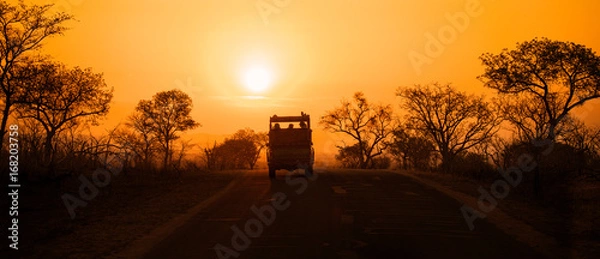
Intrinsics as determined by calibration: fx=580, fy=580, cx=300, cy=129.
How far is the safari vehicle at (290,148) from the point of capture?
29703 millimetres

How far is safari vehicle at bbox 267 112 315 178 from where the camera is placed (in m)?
29.7

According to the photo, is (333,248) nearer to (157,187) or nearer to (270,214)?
(270,214)

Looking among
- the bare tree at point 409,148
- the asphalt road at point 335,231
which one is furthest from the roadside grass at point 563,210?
the bare tree at point 409,148

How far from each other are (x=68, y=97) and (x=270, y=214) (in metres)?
27.7

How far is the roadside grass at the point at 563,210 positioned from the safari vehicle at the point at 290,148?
701 centimetres

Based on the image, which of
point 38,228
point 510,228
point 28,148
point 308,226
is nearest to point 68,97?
point 28,148

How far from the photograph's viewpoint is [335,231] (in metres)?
11.6

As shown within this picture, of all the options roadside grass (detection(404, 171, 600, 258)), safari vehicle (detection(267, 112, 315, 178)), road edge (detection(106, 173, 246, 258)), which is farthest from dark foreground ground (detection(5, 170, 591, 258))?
safari vehicle (detection(267, 112, 315, 178))

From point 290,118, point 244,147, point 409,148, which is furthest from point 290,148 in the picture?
point 244,147

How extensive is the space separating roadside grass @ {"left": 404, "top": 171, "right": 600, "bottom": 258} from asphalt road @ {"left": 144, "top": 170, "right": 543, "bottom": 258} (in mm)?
1156

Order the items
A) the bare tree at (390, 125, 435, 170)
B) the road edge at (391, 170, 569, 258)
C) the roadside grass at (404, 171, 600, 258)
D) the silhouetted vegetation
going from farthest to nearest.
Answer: the silhouetted vegetation, the bare tree at (390, 125, 435, 170), the roadside grass at (404, 171, 600, 258), the road edge at (391, 170, 569, 258)

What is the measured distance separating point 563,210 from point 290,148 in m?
15.9

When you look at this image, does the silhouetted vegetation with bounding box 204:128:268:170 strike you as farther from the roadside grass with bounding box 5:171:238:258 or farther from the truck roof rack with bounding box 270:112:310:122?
the roadside grass with bounding box 5:171:238:258

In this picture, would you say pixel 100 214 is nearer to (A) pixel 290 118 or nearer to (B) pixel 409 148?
(A) pixel 290 118
